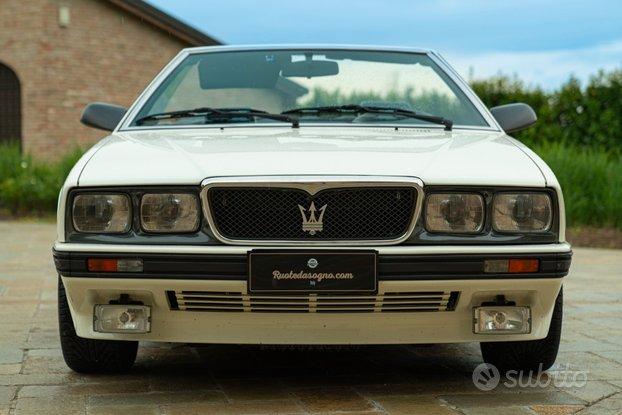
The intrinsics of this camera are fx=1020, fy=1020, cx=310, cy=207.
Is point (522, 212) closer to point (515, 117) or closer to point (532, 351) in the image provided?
point (532, 351)

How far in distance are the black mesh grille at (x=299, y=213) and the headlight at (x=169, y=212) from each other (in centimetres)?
8

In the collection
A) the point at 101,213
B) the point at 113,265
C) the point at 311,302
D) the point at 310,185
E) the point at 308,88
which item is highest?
the point at 308,88

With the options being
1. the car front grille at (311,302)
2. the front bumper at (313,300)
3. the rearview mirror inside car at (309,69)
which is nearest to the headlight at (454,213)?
the front bumper at (313,300)

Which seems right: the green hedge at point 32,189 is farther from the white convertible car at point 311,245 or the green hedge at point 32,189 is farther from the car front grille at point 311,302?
the car front grille at point 311,302

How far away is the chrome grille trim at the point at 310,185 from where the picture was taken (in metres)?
3.58

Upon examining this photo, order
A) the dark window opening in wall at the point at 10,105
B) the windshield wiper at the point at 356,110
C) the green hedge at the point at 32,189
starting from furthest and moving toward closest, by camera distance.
A: the dark window opening in wall at the point at 10,105 → the green hedge at the point at 32,189 → the windshield wiper at the point at 356,110

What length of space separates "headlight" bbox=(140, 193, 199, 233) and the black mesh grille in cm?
8

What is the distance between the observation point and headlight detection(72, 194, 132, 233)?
368 centimetres

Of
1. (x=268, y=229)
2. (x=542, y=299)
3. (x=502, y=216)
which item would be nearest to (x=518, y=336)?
(x=542, y=299)

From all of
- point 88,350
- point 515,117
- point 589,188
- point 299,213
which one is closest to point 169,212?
point 299,213

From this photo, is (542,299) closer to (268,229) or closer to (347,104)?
(268,229)

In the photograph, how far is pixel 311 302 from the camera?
3.62 m

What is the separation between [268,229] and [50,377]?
127cm

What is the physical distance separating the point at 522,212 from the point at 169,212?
128cm
